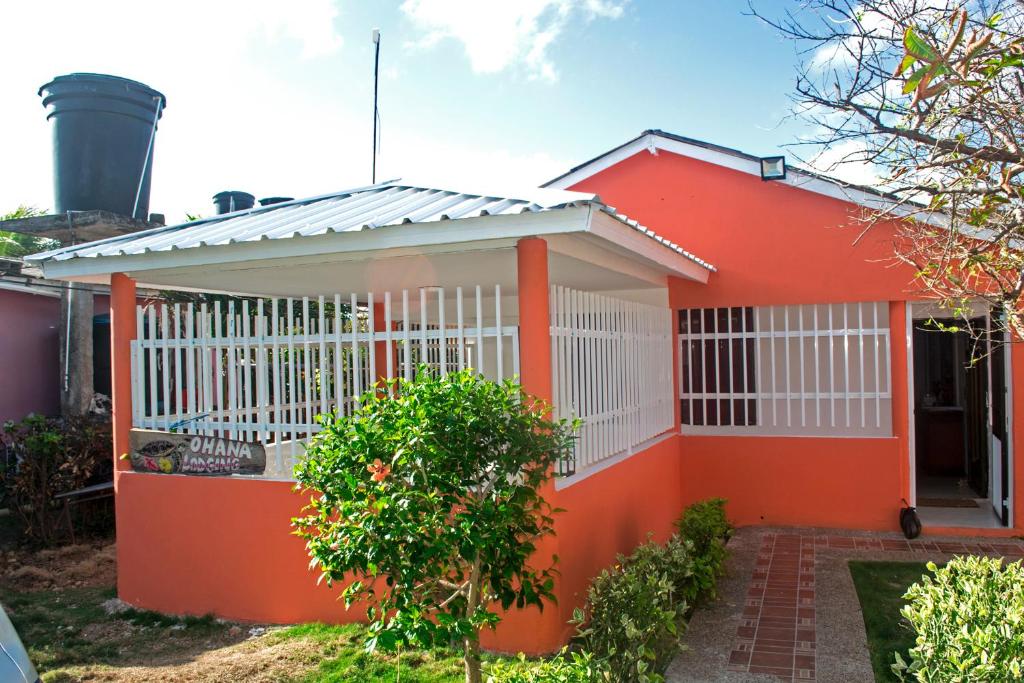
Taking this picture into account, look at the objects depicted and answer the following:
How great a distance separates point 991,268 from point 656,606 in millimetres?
2649

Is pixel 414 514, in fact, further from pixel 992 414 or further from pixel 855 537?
pixel 992 414

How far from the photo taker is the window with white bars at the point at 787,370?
8461mm

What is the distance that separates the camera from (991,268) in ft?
13.6

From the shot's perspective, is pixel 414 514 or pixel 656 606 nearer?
pixel 414 514

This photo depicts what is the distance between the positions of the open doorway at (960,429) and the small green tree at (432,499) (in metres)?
5.25

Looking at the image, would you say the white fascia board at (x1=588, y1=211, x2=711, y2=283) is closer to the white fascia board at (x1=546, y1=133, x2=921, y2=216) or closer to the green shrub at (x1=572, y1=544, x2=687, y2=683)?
the white fascia board at (x1=546, y1=133, x2=921, y2=216)

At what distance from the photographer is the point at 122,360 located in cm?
633

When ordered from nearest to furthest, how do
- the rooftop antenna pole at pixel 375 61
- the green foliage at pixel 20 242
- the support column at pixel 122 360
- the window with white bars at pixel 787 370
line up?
the support column at pixel 122 360 < the window with white bars at pixel 787 370 < the rooftop antenna pole at pixel 375 61 < the green foliage at pixel 20 242

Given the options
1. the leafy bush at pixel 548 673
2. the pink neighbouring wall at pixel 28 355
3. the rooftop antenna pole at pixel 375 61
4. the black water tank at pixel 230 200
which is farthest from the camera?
the rooftop antenna pole at pixel 375 61

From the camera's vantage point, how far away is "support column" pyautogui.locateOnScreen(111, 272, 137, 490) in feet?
20.7

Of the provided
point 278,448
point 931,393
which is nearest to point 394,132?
point 278,448

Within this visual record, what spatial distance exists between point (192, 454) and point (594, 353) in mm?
3226

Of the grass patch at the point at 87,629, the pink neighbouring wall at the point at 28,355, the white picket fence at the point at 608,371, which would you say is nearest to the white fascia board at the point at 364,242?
the white picket fence at the point at 608,371

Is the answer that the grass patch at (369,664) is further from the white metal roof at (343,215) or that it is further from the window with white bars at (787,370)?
the window with white bars at (787,370)
